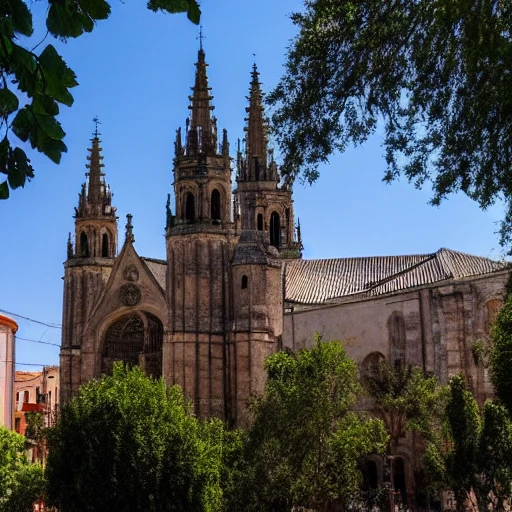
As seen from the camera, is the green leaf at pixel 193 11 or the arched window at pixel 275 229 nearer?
the green leaf at pixel 193 11

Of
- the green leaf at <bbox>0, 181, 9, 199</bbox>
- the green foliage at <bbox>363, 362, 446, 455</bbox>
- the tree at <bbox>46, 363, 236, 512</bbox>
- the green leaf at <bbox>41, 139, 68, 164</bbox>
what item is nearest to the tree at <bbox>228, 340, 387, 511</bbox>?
the tree at <bbox>46, 363, 236, 512</bbox>

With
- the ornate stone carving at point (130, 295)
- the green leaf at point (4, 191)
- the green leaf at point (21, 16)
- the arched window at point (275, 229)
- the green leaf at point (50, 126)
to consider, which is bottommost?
the green leaf at point (4, 191)

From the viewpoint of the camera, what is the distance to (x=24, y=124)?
6465mm

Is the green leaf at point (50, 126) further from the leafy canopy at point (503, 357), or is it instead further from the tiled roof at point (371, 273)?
the tiled roof at point (371, 273)

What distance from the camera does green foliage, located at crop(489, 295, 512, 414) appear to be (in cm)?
2553

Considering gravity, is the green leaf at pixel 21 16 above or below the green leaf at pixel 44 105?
above

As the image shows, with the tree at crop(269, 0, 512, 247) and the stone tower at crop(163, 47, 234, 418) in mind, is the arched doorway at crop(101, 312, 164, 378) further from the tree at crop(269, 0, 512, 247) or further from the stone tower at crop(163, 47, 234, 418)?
the tree at crop(269, 0, 512, 247)

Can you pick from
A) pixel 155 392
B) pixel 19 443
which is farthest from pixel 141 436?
pixel 19 443

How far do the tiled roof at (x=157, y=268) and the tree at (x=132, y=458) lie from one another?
2299cm

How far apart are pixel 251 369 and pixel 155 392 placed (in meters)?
15.6

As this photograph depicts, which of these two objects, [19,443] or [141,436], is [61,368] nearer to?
[19,443]

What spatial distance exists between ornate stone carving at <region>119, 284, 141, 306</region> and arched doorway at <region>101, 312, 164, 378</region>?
660 mm

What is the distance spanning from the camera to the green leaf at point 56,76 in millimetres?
→ 6172

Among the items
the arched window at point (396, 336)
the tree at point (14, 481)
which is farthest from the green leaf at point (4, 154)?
the arched window at point (396, 336)
